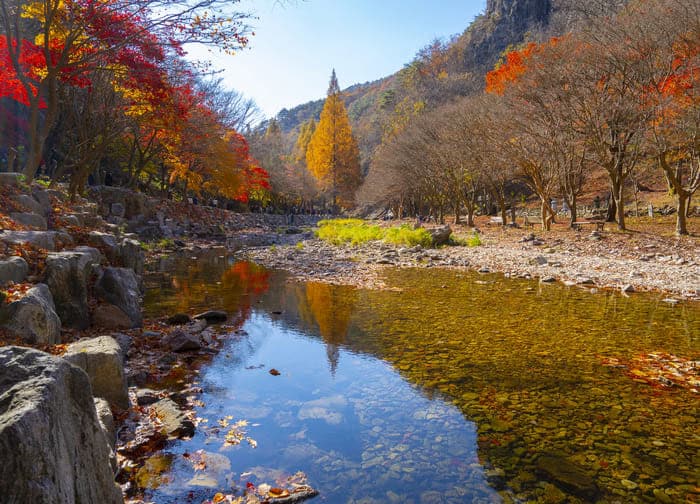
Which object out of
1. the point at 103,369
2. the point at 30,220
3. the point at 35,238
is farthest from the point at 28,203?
the point at 103,369

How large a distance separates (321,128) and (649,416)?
223ft

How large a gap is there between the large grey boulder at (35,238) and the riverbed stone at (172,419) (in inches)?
151

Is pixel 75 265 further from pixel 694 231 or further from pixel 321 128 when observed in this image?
pixel 321 128

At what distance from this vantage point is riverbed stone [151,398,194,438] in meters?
4.24

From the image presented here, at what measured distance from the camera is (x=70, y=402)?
87.7 inches

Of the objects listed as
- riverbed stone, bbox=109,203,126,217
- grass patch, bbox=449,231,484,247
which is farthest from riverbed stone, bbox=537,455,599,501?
riverbed stone, bbox=109,203,126,217

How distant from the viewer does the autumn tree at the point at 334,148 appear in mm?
67812

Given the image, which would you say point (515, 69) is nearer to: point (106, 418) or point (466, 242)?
point (466, 242)

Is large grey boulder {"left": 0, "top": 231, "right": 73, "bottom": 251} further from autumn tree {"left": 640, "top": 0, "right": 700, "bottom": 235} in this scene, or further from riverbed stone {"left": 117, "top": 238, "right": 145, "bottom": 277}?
autumn tree {"left": 640, "top": 0, "right": 700, "bottom": 235}

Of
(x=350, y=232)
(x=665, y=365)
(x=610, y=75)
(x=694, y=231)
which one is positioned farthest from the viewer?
(x=350, y=232)

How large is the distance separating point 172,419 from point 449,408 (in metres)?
3.04

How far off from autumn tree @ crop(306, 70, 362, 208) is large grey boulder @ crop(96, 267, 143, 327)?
201 ft

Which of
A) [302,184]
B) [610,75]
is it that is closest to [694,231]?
[610,75]

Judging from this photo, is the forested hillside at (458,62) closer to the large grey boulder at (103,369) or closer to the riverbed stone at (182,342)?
the riverbed stone at (182,342)
